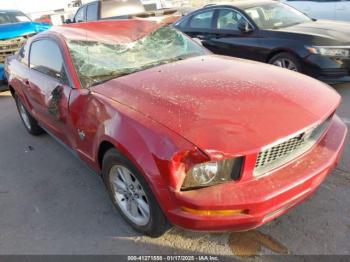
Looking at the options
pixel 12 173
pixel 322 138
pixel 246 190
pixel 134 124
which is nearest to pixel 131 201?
pixel 134 124

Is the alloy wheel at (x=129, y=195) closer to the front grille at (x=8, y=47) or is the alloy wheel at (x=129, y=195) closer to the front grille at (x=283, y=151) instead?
the front grille at (x=283, y=151)

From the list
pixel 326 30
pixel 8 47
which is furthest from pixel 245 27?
pixel 8 47

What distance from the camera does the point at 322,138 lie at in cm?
262

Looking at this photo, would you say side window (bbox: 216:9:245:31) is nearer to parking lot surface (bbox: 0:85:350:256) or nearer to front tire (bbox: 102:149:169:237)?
parking lot surface (bbox: 0:85:350:256)

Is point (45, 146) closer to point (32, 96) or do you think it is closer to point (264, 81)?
point (32, 96)

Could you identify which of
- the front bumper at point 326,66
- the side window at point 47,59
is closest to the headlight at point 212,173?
the side window at point 47,59

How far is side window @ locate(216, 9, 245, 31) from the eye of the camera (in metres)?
6.08

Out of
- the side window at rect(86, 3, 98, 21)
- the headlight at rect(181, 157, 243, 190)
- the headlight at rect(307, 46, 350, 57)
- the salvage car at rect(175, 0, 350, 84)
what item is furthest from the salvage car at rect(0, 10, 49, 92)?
the headlight at rect(181, 157, 243, 190)

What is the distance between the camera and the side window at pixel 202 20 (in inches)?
259

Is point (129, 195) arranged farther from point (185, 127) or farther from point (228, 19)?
point (228, 19)

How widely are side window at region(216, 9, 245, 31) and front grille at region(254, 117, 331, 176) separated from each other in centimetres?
406

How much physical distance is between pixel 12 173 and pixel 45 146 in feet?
2.30

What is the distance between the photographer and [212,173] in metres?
2.11

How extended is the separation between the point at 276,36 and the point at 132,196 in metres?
4.03
